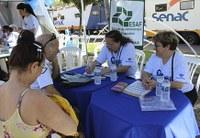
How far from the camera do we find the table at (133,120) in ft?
6.78

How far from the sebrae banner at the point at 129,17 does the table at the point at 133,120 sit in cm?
295

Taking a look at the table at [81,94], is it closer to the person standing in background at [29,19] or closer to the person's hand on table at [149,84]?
the person's hand on table at [149,84]

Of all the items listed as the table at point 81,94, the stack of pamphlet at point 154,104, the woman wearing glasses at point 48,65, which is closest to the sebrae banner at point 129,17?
the woman wearing glasses at point 48,65

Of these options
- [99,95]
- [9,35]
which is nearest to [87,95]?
[99,95]

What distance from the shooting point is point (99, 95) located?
272 centimetres

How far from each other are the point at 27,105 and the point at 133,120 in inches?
32.2

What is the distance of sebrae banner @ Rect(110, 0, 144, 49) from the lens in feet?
17.8

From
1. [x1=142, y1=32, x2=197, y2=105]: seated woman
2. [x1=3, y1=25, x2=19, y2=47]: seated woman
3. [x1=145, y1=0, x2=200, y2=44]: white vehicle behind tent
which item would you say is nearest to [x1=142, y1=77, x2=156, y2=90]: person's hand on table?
[x1=142, y1=32, x2=197, y2=105]: seated woman

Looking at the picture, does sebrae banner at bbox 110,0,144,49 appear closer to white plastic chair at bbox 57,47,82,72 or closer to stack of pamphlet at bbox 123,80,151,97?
white plastic chair at bbox 57,47,82,72

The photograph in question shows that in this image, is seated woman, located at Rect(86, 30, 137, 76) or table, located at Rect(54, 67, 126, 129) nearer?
table, located at Rect(54, 67, 126, 129)

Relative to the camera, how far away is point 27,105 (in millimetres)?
1549

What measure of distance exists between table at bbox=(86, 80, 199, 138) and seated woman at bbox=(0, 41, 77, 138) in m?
0.54

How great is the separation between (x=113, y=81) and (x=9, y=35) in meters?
4.78

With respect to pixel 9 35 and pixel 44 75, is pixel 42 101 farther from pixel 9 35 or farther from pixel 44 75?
pixel 9 35
